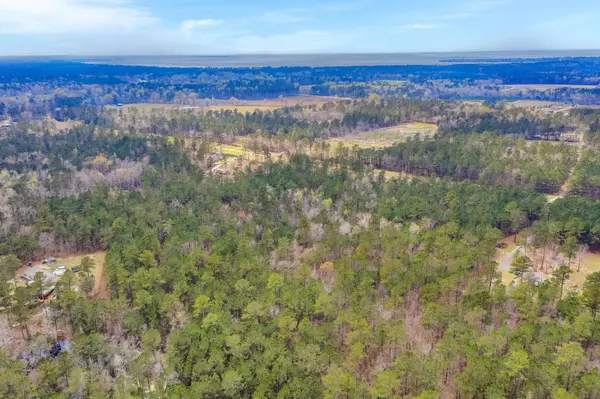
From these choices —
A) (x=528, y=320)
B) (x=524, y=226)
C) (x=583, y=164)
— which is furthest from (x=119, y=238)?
(x=583, y=164)

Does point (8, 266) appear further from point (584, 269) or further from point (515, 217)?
point (584, 269)

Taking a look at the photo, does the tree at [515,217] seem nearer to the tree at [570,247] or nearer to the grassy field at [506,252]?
the grassy field at [506,252]

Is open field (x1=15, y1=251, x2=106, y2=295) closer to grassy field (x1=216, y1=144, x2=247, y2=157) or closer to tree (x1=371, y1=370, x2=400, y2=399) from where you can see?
tree (x1=371, y1=370, x2=400, y2=399)

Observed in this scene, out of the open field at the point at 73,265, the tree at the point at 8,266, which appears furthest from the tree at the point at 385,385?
the tree at the point at 8,266

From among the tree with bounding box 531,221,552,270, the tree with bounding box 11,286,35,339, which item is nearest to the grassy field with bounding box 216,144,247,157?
the tree with bounding box 531,221,552,270

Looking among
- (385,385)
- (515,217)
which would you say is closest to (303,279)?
(385,385)
